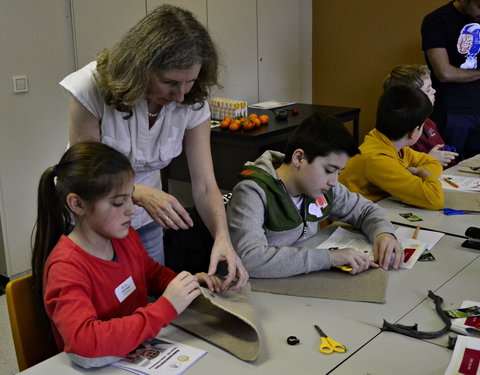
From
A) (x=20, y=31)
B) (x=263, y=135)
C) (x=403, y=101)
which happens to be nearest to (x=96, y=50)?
(x=20, y=31)

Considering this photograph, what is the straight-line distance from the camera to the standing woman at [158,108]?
1471 mm

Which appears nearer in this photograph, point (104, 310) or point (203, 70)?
point (104, 310)

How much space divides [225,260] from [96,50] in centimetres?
228

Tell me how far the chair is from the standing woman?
1.16ft

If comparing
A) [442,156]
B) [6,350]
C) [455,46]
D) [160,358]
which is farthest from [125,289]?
[455,46]

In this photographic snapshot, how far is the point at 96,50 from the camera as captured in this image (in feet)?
11.3

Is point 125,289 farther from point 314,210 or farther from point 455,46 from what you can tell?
point 455,46

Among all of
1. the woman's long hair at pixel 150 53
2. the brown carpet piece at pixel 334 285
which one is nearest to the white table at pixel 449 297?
the brown carpet piece at pixel 334 285

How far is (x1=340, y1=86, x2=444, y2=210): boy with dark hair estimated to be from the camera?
2.38 m

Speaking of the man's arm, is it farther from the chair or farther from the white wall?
the chair

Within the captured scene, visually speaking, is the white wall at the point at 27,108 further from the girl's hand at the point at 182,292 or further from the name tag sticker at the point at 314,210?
the girl's hand at the point at 182,292

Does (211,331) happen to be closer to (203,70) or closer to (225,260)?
(225,260)

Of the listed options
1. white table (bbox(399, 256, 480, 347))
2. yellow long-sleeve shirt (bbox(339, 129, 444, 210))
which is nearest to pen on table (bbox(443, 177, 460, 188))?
yellow long-sleeve shirt (bbox(339, 129, 444, 210))

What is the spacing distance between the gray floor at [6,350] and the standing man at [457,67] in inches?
103
